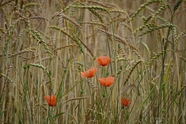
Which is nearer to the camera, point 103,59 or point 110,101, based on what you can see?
point 103,59

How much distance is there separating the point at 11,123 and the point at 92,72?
673mm

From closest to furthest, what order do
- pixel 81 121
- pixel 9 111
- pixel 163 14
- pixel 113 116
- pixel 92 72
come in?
pixel 92 72 → pixel 113 116 → pixel 81 121 → pixel 9 111 → pixel 163 14

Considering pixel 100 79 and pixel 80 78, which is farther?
pixel 80 78

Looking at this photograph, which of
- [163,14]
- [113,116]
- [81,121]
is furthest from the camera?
[163,14]

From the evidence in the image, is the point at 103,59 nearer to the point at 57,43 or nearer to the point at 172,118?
the point at 57,43

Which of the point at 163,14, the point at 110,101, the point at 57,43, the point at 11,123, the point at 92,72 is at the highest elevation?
the point at 163,14

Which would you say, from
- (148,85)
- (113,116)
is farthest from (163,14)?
(113,116)

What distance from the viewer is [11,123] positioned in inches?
70.0

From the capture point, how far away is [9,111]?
1.91 metres

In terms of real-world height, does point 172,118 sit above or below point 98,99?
below

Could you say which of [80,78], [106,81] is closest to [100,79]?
[106,81]

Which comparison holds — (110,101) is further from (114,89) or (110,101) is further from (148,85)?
(148,85)

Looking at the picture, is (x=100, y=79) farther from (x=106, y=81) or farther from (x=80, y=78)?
(x=80, y=78)

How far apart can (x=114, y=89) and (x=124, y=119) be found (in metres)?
0.18
